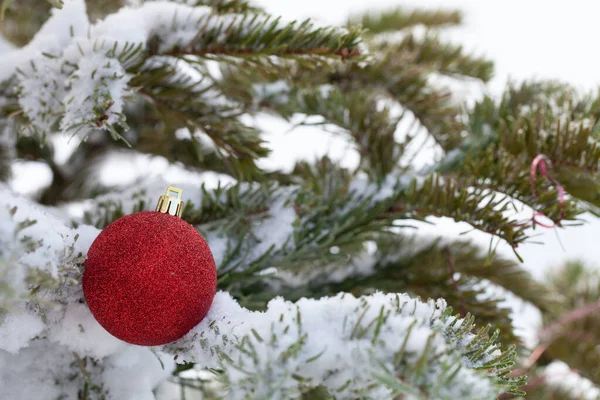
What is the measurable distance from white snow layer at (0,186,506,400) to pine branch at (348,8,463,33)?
0.75 m

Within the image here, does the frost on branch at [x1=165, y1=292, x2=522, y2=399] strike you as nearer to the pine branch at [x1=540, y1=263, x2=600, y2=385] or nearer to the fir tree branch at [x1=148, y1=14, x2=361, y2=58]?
the fir tree branch at [x1=148, y1=14, x2=361, y2=58]

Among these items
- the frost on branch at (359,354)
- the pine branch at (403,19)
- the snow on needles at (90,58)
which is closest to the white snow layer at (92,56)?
the snow on needles at (90,58)

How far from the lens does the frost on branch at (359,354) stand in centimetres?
24

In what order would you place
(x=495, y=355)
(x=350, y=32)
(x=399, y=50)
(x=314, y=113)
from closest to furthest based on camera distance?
(x=495, y=355) < (x=350, y=32) < (x=314, y=113) < (x=399, y=50)

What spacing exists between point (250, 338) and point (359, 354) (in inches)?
2.7

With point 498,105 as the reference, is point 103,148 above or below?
below

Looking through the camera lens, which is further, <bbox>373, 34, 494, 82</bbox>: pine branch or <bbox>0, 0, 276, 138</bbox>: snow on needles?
<bbox>373, 34, 494, 82</bbox>: pine branch

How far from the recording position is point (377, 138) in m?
0.63

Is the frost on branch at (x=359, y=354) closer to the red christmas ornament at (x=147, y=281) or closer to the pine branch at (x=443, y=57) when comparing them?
the red christmas ornament at (x=147, y=281)

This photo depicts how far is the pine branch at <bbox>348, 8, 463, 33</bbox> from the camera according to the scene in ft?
3.17

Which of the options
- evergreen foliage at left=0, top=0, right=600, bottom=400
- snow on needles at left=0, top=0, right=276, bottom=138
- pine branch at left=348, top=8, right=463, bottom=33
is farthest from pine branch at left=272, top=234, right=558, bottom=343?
pine branch at left=348, top=8, right=463, bottom=33

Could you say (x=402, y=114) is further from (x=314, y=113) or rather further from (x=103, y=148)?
(x=103, y=148)

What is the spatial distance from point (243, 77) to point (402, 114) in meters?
0.22

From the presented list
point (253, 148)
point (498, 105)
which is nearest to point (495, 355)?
point (253, 148)
